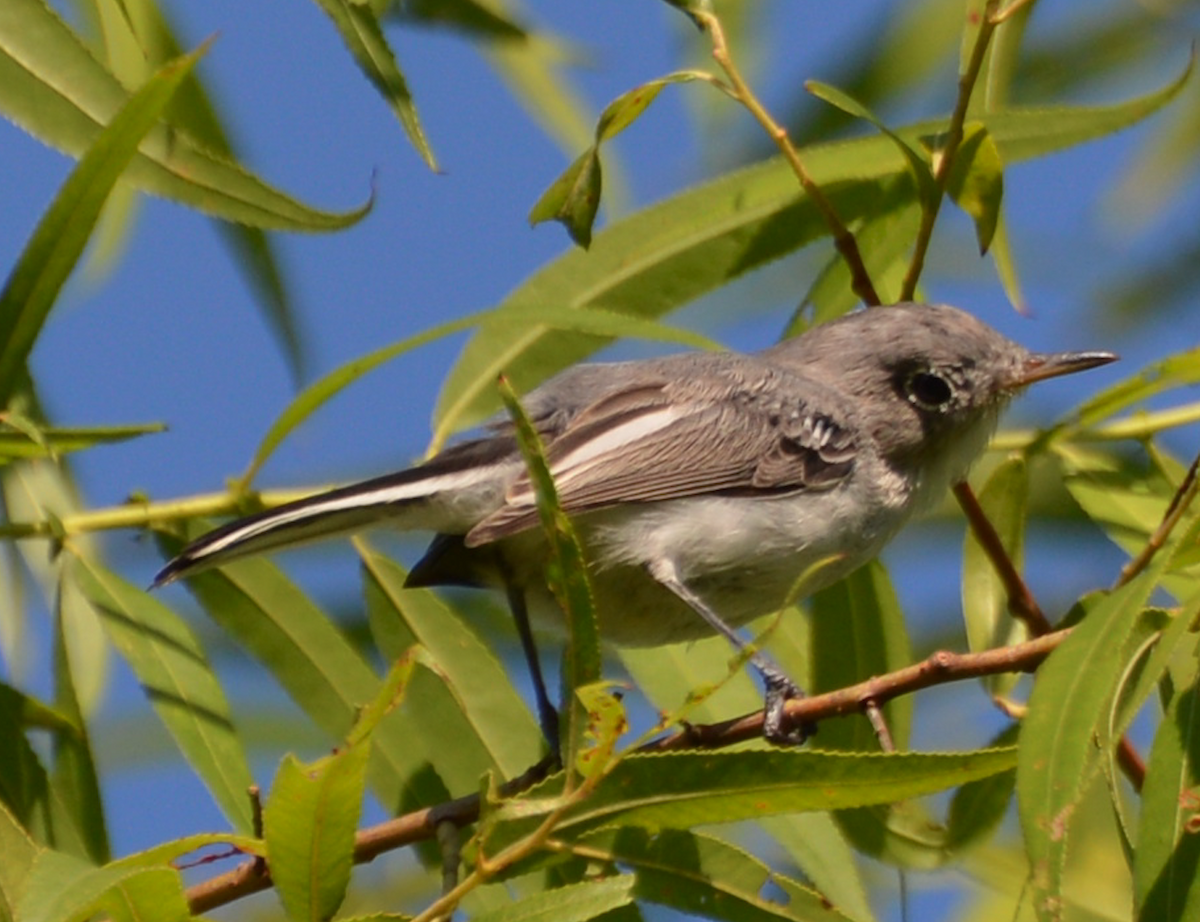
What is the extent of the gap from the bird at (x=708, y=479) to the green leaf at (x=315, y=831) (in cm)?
63

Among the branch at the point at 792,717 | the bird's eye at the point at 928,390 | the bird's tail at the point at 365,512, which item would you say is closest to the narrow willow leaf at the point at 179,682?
the bird's tail at the point at 365,512

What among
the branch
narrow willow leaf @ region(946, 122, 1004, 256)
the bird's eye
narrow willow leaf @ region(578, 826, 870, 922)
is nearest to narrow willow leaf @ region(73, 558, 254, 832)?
the branch

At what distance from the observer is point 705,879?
1420 mm

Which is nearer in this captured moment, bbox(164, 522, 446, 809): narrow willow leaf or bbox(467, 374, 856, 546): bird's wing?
bbox(164, 522, 446, 809): narrow willow leaf

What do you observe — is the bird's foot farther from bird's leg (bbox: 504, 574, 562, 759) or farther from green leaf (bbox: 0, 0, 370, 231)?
green leaf (bbox: 0, 0, 370, 231)

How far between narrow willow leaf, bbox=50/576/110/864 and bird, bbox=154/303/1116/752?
165 mm

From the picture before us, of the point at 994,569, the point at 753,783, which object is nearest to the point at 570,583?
the point at 753,783

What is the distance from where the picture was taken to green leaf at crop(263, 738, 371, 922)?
1172mm

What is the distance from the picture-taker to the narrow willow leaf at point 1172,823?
129cm

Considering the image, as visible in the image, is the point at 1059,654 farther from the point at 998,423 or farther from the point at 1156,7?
the point at 1156,7

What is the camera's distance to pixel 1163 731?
1.41 meters

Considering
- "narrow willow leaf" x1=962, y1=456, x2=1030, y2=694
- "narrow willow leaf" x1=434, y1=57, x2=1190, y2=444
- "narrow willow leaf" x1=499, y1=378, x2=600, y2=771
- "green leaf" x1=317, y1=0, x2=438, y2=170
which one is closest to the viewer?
"narrow willow leaf" x1=499, y1=378, x2=600, y2=771

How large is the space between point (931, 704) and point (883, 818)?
0.60 meters

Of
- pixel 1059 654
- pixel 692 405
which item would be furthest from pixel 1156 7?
pixel 1059 654
